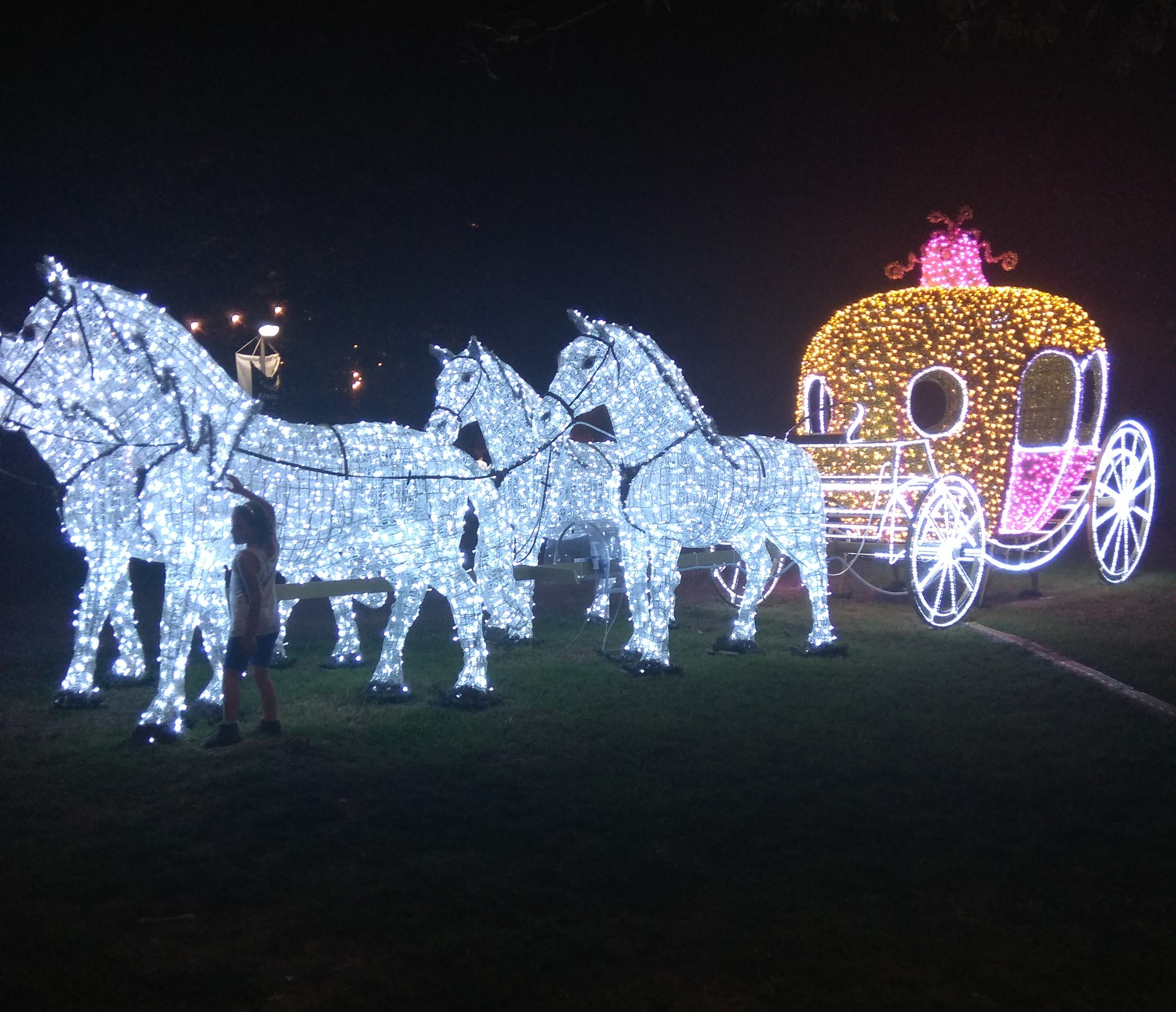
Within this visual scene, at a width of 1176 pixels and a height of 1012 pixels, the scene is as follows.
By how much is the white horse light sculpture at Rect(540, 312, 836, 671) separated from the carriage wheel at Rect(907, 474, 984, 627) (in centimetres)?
163

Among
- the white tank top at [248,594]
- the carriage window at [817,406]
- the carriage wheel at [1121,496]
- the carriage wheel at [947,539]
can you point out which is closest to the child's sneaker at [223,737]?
the white tank top at [248,594]

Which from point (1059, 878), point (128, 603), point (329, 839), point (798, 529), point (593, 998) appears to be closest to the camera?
point (593, 998)

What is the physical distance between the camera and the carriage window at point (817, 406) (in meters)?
11.2

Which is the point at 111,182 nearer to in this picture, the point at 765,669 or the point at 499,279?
the point at 499,279

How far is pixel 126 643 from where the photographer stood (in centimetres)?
830

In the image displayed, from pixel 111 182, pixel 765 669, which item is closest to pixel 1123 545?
pixel 765 669

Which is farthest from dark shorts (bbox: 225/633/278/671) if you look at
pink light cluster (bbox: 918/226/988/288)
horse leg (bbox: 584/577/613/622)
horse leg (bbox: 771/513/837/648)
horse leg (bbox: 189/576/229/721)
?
pink light cluster (bbox: 918/226/988/288)

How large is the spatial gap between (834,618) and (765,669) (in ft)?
10.4

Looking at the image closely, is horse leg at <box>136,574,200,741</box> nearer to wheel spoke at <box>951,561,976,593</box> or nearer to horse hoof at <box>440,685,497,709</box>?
horse hoof at <box>440,685,497,709</box>

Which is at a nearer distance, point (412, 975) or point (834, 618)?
point (412, 975)

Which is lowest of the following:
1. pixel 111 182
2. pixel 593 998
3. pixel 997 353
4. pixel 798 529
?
pixel 593 998

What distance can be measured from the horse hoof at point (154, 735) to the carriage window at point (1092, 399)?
9068 millimetres

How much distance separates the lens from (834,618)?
11.7m

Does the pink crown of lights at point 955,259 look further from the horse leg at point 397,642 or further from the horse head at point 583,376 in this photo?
the horse leg at point 397,642
